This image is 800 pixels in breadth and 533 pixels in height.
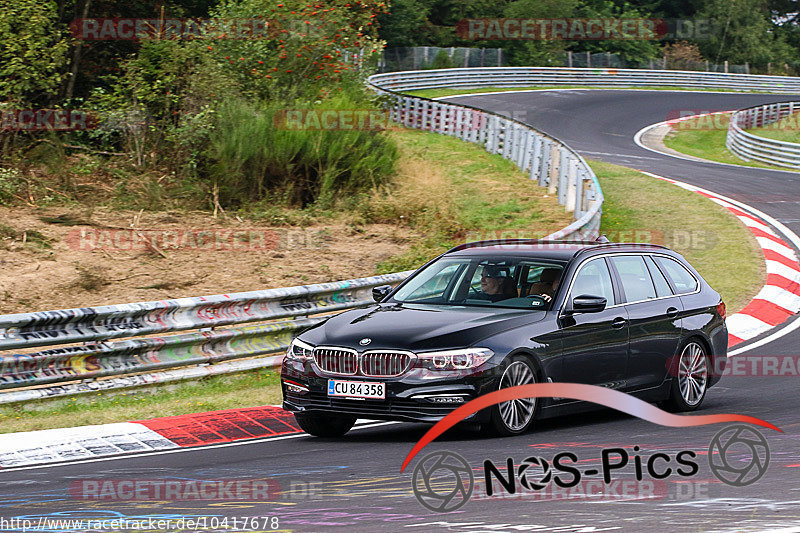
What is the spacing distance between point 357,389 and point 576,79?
184 ft

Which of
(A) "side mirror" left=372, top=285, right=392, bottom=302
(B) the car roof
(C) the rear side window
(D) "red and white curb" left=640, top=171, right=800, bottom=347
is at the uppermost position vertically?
(B) the car roof

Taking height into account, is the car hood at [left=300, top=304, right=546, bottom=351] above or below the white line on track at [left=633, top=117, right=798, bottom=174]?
above

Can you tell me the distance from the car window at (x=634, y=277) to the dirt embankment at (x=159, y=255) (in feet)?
22.2

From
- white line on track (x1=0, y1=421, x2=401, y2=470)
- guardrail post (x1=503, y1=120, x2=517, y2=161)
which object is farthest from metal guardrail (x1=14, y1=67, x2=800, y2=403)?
guardrail post (x1=503, y1=120, x2=517, y2=161)

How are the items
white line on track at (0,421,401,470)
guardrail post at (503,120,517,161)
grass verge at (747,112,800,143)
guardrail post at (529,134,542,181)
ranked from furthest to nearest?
1. grass verge at (747,112,800,143)
2. guardrail post at (503,120,517,161)
3. guardrail post at (529,134,542,181)
4. white line on track at (0,421,401,470)

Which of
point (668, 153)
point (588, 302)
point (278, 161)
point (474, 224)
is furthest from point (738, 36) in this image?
point (588, 302)

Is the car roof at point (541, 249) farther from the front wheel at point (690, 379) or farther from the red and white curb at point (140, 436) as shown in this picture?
the red and white curb at point (140, 436)

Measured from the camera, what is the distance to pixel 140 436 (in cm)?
866

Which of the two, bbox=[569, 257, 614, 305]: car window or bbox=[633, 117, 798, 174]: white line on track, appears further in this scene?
bbox=[633, 117, 798, 174]: white line on track

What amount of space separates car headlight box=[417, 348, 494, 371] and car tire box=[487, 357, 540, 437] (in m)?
0.24

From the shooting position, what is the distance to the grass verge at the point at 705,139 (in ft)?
122

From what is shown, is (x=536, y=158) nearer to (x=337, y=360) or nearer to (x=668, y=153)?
(x=668, y=153)

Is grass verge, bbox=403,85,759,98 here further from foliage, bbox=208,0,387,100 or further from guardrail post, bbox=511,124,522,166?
foliage, bbox=208,0,387,100

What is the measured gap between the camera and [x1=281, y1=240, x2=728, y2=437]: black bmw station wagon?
801 centimetres
